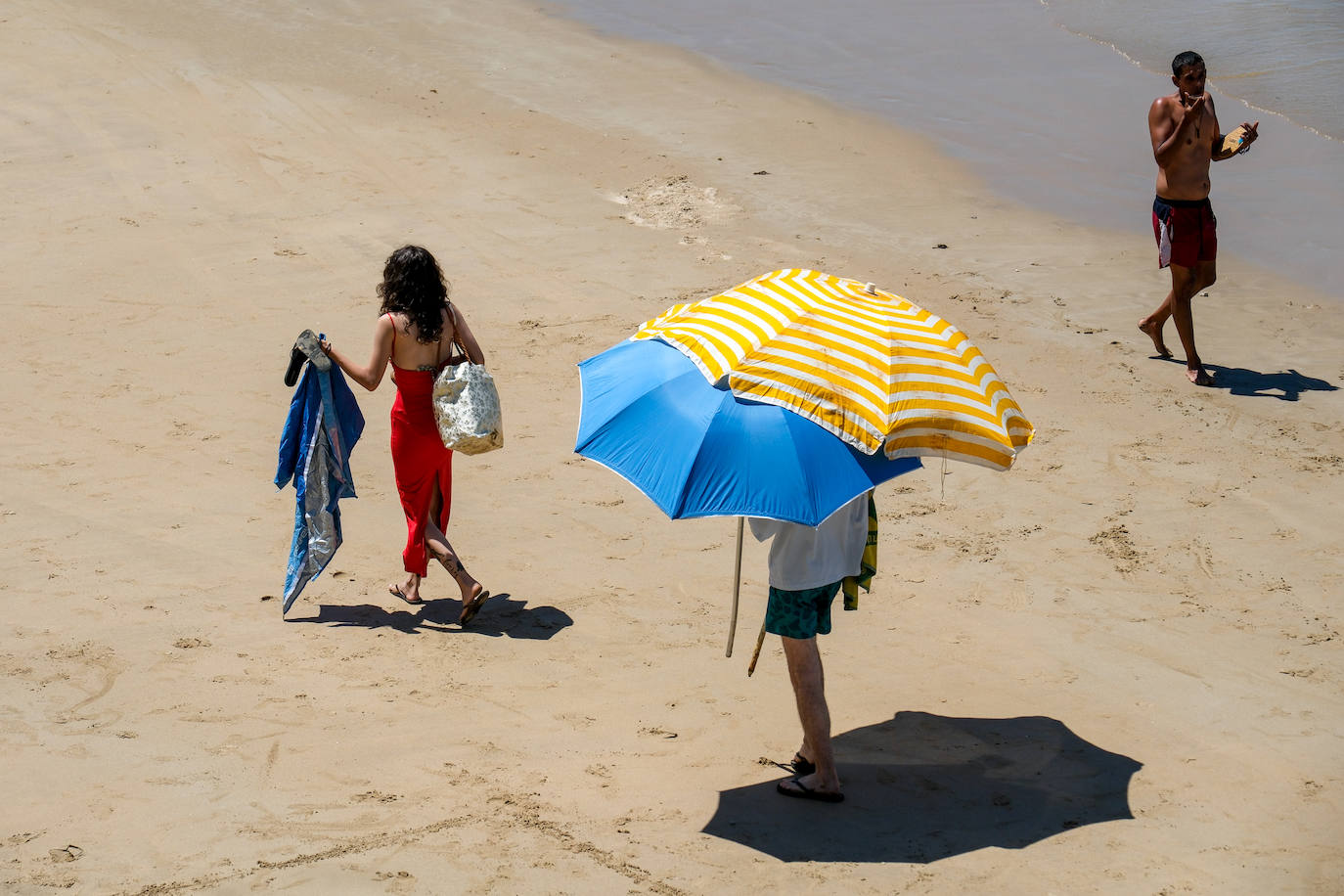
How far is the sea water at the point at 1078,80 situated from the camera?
39.5 ft

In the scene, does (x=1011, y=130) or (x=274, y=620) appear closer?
(x=274, y=620)

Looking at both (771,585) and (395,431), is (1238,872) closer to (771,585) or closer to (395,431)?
(771,585)

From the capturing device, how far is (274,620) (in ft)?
20.4

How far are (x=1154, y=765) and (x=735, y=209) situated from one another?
7.25 metres

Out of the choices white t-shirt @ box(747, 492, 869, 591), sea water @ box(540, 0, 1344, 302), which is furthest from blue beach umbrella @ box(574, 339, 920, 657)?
sea water @ box(540, 0, 1344, 302)

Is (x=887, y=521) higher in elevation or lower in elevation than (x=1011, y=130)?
lower

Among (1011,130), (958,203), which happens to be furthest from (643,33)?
(958,203)

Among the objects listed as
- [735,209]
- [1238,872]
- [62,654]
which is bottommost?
[62,654]

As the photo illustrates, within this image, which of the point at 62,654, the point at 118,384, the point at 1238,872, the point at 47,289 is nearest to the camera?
the point at 1238,872

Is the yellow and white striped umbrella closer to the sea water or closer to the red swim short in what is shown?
the red swim short

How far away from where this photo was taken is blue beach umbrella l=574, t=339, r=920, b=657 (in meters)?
4.33

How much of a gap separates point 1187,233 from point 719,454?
5.88 meters

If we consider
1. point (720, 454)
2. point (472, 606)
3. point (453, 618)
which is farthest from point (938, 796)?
point (453, 618)

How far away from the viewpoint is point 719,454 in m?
4.43
